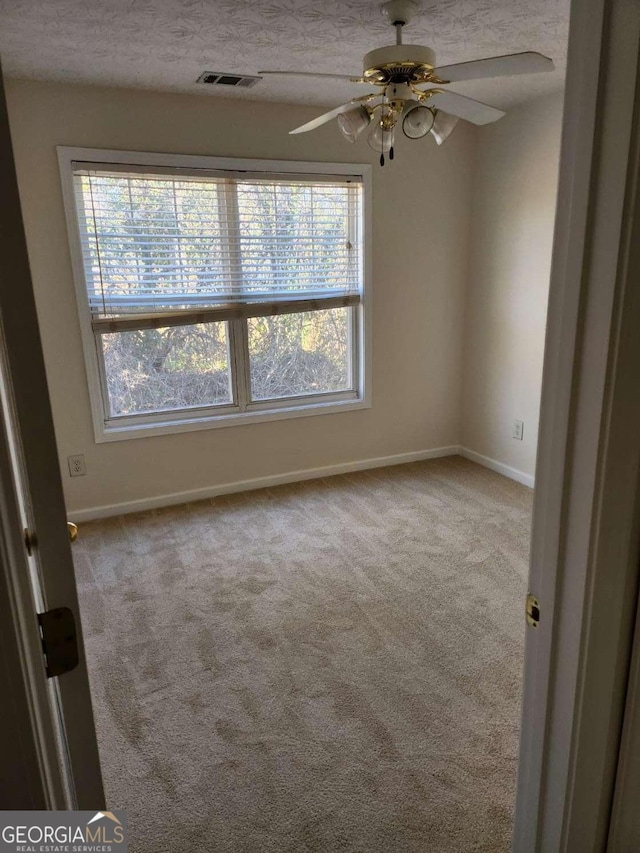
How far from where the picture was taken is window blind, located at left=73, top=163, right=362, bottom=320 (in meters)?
3.37

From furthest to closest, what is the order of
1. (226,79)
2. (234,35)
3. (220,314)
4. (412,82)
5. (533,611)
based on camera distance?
(220,314) → (226,79) → (234,35) → (412,82) → (533,611)

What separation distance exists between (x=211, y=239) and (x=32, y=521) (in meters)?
3.12

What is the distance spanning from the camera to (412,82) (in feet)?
6.97

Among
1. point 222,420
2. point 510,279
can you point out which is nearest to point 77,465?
point 222,420

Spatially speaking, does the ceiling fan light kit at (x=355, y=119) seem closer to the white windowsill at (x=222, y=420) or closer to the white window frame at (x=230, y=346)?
the white window frame at (x=230, y=346)

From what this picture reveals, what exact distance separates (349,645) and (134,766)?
93cm

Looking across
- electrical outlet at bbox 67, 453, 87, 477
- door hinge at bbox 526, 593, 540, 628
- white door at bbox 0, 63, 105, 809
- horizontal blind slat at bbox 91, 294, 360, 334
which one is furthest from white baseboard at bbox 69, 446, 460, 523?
door hinge at bbox 526, 593, 540, 628

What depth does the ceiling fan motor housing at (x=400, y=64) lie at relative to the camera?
1984 millimetres

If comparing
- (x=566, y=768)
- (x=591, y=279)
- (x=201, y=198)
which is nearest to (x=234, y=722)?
(x=566, y=768)

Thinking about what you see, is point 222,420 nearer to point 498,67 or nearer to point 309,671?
point 309,671

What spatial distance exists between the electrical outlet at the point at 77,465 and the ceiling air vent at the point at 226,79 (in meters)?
2.23

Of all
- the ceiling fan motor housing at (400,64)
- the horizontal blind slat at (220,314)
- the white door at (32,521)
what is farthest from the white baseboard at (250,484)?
the white door at (32,521)

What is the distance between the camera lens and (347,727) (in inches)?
78.5

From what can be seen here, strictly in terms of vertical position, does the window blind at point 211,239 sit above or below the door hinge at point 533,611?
above
